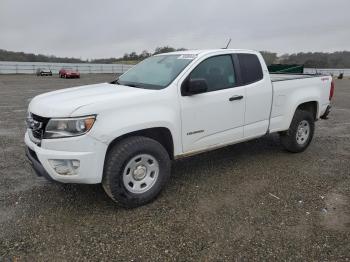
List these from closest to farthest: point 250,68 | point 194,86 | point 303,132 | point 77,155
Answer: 1. point 77,155
2. point 194,86
3. point 250,68
4. point 303,132

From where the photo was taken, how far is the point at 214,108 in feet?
14.3

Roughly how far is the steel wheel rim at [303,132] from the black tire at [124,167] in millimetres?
2978

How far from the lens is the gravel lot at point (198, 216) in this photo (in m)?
3.05

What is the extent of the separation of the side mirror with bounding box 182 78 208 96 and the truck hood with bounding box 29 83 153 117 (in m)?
0.49

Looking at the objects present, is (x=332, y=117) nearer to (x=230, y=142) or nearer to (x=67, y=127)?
(x=230, y=142)

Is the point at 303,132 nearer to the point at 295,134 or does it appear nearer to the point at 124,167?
the point at 295,134

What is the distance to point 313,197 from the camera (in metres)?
4.15

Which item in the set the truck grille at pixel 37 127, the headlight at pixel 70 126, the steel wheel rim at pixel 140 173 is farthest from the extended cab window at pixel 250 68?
the truck grille at pixel 37 127

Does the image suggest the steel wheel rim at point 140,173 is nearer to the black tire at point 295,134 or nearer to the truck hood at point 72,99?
the truck hood at point 72,99

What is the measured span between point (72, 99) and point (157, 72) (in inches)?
53.2

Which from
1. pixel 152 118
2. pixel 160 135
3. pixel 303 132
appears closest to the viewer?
pixel 152 118

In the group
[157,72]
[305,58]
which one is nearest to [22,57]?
[305,58]

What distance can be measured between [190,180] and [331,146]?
11.3ft

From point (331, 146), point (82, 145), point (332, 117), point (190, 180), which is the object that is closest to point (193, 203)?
point (190, 180)
